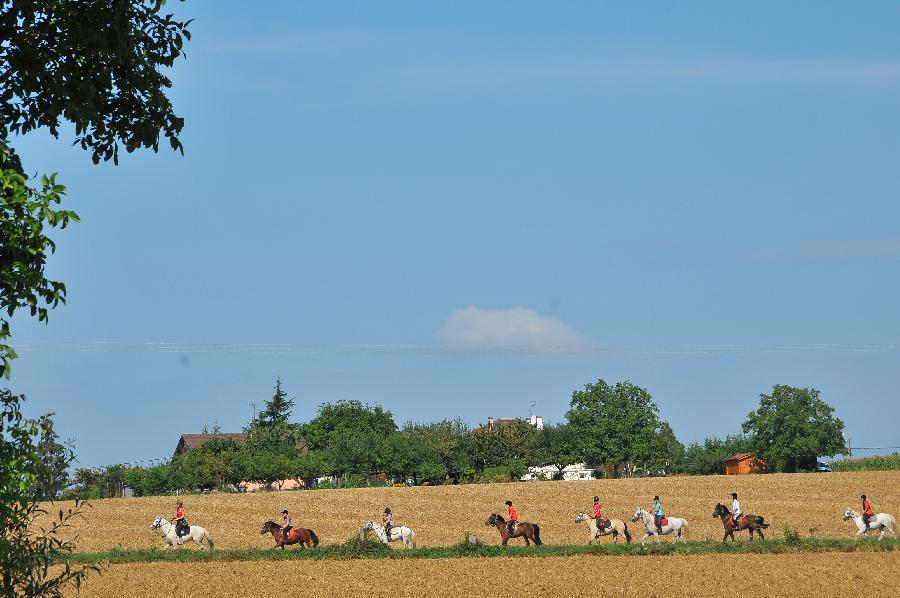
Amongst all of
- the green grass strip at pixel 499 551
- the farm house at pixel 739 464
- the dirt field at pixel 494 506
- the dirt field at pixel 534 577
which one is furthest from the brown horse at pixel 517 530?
the farm house at pixel 739 464

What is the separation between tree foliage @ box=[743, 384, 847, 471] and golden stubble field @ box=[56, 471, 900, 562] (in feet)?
113

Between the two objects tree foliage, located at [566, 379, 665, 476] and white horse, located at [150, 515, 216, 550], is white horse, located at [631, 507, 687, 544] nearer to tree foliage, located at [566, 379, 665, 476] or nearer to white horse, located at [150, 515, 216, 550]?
white horse, located at [150, 515, 216, 550]

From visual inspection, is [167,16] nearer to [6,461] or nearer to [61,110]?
[61,110]

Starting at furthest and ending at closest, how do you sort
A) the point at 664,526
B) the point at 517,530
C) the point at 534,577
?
the point at 664,526, the point at 517,530, the point at 534,577

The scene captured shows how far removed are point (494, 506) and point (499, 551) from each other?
101 ft

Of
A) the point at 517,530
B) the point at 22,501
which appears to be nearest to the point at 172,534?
the point at 517,530

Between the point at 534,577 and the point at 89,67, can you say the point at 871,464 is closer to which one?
the point at 534,577

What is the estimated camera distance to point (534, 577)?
30688 mm

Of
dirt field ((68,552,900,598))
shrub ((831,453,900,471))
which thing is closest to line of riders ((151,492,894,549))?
dirt field ((68,552,900,598))

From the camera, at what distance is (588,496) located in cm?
7544

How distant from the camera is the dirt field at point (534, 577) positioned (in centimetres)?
2756

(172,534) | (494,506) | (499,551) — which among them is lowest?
(499,551)

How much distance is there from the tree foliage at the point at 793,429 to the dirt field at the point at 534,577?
88.7 meters

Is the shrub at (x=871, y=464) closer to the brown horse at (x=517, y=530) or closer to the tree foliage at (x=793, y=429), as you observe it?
the tree foliage at (x=793, y=429)
